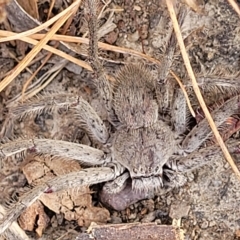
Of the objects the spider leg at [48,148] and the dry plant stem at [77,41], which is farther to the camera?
the dry plant stem at [77,41]

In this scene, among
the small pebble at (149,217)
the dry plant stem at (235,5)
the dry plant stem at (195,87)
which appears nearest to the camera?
the dry plant stem at (195,87)

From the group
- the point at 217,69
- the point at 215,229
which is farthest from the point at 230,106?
the point at 215,229

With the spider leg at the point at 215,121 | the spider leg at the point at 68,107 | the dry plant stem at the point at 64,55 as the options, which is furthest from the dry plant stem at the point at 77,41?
the spider leg at the point at 215,121

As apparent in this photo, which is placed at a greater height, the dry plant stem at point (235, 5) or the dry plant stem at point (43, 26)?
the dry plant stem at point (235, 5)

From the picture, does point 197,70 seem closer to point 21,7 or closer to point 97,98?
point 97,98

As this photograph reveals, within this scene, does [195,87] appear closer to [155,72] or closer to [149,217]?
[155,72]

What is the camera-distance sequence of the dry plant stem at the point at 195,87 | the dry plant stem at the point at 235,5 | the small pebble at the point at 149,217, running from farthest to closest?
the small pebble at the point at 149,217, the dry plant stem at the point at 235,5, the dry plant stem at the point at 195,87

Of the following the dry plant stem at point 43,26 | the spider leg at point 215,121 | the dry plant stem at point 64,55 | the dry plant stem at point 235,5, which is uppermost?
the dry plant stem at point 235,5

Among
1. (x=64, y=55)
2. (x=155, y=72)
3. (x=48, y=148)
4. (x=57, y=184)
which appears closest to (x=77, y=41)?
(x=64, y=55)

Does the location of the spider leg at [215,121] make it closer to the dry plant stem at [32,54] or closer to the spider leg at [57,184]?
the spider leg at [57,184]
